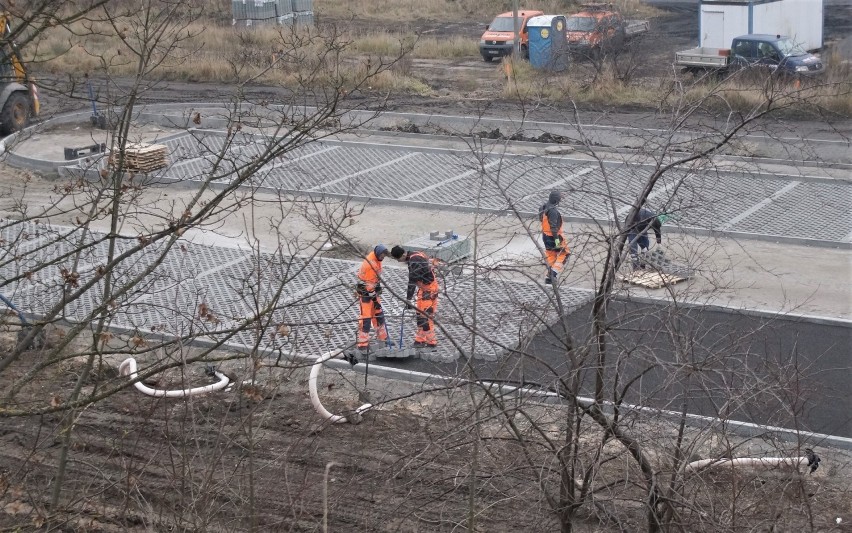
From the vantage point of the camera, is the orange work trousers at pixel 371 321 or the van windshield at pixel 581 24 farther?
the van windshield at pixel 581 24

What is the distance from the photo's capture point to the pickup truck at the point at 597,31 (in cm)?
3050

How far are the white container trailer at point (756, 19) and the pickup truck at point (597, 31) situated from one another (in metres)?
2.55

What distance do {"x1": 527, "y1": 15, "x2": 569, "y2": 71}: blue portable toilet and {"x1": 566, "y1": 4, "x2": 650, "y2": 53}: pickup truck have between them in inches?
15.2

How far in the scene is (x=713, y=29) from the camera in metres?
31.2

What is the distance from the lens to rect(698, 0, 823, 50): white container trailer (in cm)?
3059

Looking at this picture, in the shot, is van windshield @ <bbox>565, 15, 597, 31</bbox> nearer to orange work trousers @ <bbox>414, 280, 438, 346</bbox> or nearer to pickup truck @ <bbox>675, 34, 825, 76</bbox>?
pickup truck @ <bbox>675, 34, 825, 76</bbox>

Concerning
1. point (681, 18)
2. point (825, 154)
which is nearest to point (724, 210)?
point (825, 154)

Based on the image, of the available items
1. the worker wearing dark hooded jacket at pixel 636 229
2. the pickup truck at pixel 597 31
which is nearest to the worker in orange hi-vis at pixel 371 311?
the worker wearing dark hooded jacket at pixel 636 229

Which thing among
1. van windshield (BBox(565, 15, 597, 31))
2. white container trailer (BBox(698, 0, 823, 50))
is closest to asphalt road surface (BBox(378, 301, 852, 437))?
white container trailer (BBox(698, 0, 823, 50))

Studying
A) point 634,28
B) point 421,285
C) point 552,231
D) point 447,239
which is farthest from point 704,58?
point 421,285

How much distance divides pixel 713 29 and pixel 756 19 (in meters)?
1.23

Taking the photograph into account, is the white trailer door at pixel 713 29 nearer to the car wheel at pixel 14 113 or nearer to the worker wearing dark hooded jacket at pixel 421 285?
the car wheel at pixel 14 113

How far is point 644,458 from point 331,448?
15.8 ft

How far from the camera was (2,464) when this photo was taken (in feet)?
33.0
